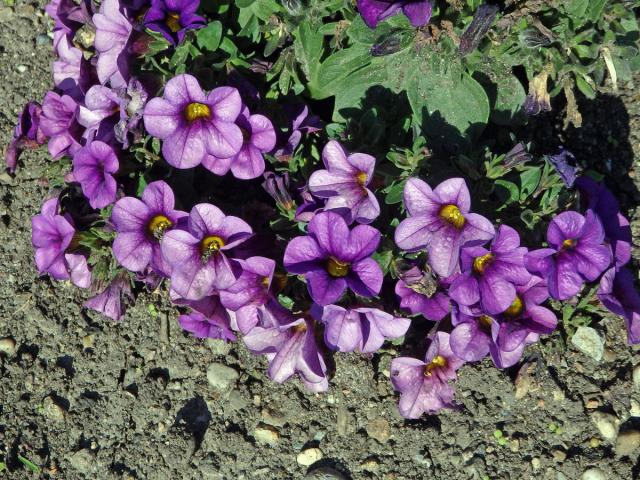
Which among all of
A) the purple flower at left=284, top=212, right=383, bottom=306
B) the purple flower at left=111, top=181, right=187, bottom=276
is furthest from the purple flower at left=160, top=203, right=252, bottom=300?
the purple flower at left=284, top=212, right=383, bottom=306

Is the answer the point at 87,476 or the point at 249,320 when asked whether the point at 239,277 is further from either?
the point at 87,476

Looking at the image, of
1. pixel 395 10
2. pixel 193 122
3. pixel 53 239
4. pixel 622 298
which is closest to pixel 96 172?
pixel 53 239

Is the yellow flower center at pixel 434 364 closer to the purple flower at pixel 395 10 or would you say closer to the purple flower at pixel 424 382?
the purple flower at pixel 424 382

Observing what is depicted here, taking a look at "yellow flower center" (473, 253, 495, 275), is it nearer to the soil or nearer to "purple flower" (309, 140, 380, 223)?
"purple flower" (309, 140, 380, 223)

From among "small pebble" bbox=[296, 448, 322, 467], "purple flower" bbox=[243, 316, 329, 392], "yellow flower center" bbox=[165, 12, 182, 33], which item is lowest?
"small pebble" bbox=[296, 448, 322, 467]

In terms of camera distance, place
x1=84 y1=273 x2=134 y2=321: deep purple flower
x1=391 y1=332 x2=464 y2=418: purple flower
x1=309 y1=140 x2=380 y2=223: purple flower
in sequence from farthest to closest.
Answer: x1=84 y1=273 x2=134 y2=321: deep purple flower
x1=391 y1=332 x2=464 y2=418: purple flower
x1=309 y1=140 x2=380 y2=223: purple flower

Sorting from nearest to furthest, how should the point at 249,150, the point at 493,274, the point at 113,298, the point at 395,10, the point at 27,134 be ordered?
1. the point at 395,10
2. the point at 493,274
3. the point at 249,150
4. the point at 113,298
5. the point at 27,134

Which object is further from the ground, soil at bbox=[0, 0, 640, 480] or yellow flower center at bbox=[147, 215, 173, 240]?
yellow flower center at bbox=[147, 215, 173, 240]

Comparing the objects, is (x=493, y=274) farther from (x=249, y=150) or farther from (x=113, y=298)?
(x=113, y=298)
